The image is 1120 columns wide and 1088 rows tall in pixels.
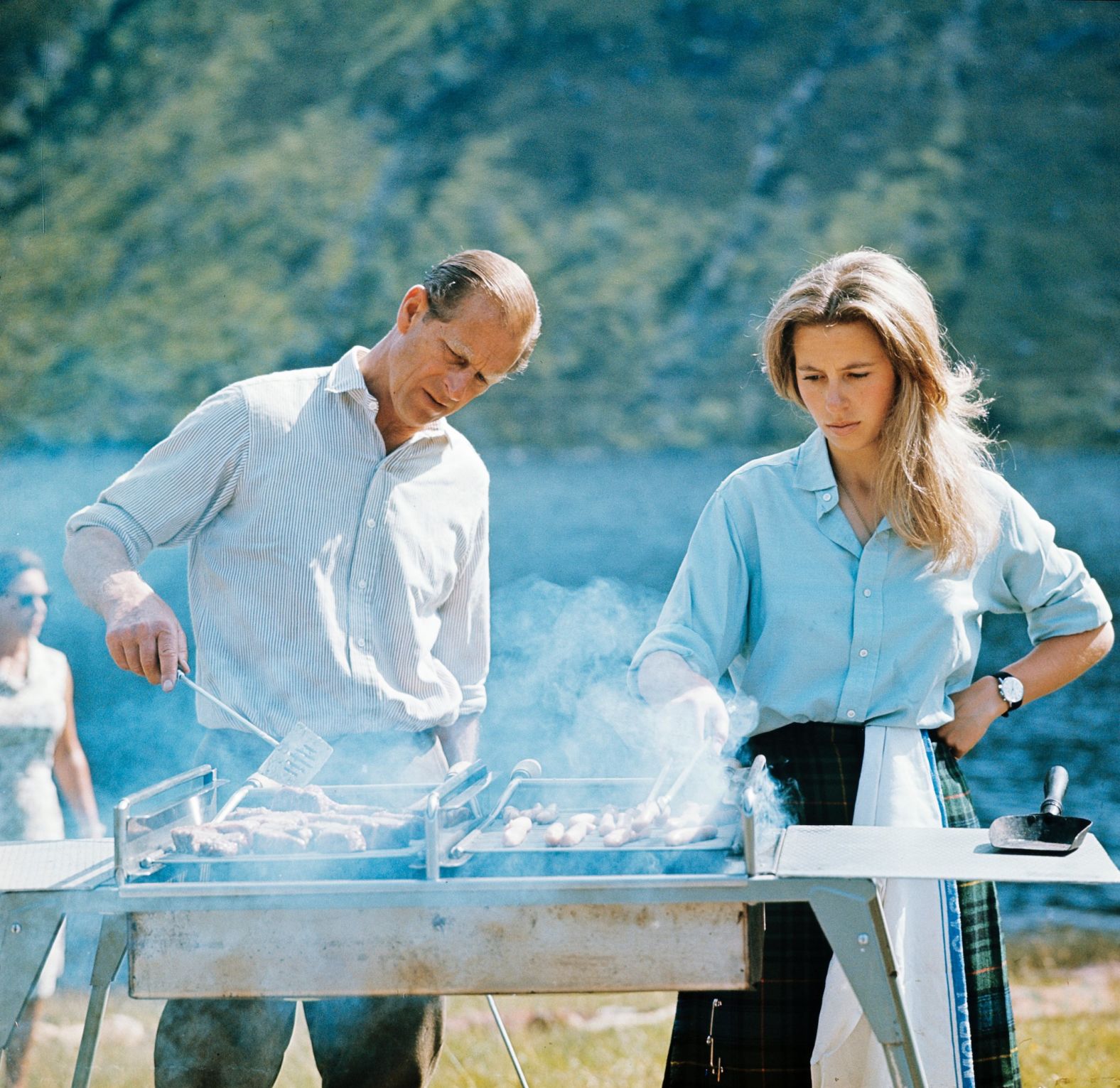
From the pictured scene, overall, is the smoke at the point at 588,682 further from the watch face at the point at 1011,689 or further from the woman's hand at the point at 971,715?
the watch face at the point at 1011,689

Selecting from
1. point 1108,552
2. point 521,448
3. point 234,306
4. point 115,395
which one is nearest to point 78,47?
point 234,306

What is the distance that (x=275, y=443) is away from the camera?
3.03m

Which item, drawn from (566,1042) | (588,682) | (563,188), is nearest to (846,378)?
(588,682)

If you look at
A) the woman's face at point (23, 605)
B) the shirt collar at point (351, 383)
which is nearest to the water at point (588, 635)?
the shirt collar at point (351, 383)

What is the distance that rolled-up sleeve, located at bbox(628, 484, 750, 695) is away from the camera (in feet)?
8.91

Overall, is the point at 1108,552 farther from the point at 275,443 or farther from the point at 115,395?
the point at 115,395

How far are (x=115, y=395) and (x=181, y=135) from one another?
34.2 metres

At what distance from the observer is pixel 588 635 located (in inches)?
134

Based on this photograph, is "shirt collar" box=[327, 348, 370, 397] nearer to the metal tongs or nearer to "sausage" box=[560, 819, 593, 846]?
the metal tongs

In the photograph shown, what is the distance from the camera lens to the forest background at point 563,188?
81.1m

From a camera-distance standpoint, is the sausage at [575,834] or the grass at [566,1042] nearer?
the sausage at [575,834]

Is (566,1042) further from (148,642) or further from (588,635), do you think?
(148,642)

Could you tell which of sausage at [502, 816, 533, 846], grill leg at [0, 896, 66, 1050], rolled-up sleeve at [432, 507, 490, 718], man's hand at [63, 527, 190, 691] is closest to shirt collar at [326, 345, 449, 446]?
rolled-up sleeve at [432, 507, 490, 718]

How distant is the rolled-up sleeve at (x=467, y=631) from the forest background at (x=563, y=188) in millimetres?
68011
